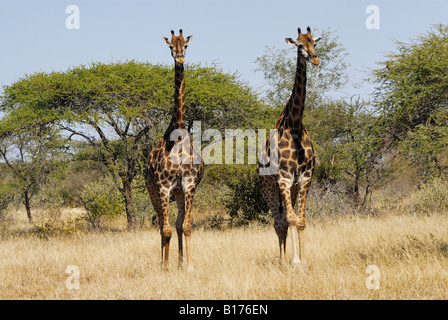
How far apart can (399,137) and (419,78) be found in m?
2.24

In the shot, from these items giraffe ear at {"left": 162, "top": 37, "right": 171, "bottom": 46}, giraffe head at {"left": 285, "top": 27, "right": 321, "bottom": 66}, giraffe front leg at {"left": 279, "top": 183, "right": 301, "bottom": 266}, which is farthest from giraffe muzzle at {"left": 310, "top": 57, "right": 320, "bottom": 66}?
giraffe ear at {"left": 162, "top": 37, "right": 171, "bottom": 46}

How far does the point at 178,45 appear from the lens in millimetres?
7828

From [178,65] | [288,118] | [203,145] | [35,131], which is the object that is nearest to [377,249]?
[288,118]

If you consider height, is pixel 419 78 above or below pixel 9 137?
above

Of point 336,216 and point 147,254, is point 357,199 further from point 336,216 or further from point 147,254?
point 147,254

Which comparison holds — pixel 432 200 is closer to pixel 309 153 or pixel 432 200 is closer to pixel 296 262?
pixel 309 153

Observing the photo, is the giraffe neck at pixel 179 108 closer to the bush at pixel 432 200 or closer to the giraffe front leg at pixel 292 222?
the giraffe front leg at pixel 292 222

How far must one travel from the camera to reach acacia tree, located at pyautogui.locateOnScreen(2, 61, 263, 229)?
51.4 feet

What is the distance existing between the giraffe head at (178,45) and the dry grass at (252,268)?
3.46 meters

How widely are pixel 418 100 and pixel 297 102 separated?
33.2 feet

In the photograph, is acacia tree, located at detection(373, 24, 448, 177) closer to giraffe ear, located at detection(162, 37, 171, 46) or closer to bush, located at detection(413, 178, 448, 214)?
bush, located at detection(413, 178, 448, 214)

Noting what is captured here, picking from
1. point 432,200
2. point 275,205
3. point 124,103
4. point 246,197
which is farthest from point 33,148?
point 432,200

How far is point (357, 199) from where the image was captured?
1909cm

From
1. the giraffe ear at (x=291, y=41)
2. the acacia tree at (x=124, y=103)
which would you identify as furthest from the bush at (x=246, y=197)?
the giraffe ear at (x=291, y=41)
